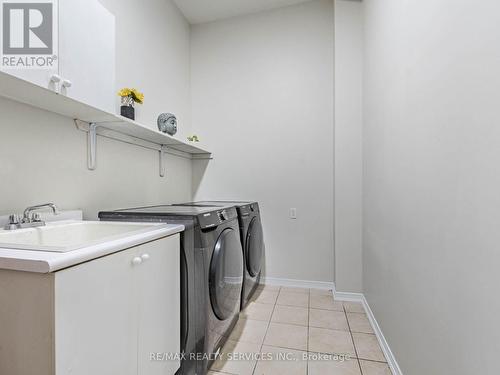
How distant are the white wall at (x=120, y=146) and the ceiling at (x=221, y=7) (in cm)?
13

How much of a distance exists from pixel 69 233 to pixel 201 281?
73 cm

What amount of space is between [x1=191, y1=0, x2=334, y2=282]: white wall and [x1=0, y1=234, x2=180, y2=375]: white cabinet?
1.79 metres

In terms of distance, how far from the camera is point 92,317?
808 mm

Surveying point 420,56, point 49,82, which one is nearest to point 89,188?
point 49,82

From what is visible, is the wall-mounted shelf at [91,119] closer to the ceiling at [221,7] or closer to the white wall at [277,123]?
the white wall at [277,123]

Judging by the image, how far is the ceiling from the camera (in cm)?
268

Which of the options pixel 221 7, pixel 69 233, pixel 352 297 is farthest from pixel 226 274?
pixel 221 7

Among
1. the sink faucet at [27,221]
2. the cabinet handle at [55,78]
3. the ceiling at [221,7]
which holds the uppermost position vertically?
the ceiling at [221,7]

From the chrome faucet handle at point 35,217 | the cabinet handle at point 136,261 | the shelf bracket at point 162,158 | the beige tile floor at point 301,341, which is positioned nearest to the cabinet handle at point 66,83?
the chrome faucet handle at point 35,217

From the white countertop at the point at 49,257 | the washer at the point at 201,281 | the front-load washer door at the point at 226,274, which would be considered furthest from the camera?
the front-load washer door at the point at 226,274

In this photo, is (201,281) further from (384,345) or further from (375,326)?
(375,326)

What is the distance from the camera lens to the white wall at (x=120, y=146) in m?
1.25

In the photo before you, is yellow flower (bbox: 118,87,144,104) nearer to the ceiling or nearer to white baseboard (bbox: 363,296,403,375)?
the ceiling

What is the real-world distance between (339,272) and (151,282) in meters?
1.96
